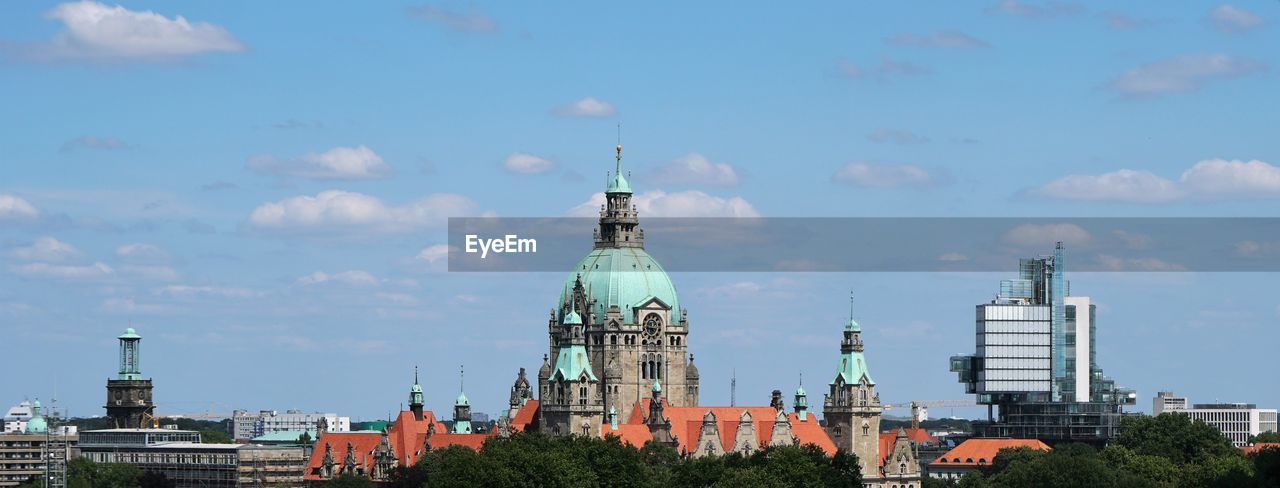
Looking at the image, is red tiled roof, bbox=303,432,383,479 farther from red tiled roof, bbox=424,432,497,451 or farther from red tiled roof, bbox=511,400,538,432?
red tiled roof, bbox=511,400,538,432

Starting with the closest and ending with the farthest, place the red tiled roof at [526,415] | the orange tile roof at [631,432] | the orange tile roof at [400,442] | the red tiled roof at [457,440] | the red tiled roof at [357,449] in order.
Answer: the orange tile roof at [631,432], the red tiled roof at [457,440], the orange tile roof at [400,442], the red tiled roof at [357,449], the red tiled roof at [526,415]

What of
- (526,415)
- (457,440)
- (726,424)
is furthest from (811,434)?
(457,440)

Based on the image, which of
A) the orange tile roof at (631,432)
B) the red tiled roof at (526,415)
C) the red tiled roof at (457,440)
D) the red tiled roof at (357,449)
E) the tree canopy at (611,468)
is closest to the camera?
the tree canopy at (611,468)

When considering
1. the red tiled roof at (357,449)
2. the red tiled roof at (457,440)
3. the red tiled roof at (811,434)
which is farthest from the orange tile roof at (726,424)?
the red tiled roof at (357,449)

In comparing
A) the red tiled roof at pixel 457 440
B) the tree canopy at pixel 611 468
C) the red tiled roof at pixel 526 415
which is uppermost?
the red tiled roof at pixel 526 415

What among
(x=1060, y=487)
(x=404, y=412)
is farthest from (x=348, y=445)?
(x=1060, y=487)

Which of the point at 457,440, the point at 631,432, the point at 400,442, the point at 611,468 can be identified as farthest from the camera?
the point at 400,442

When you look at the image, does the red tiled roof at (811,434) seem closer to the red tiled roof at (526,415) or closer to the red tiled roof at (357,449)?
the red tiled roof at (526,415)

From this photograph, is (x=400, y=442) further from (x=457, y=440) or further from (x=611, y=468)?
(x=611, y=468)
